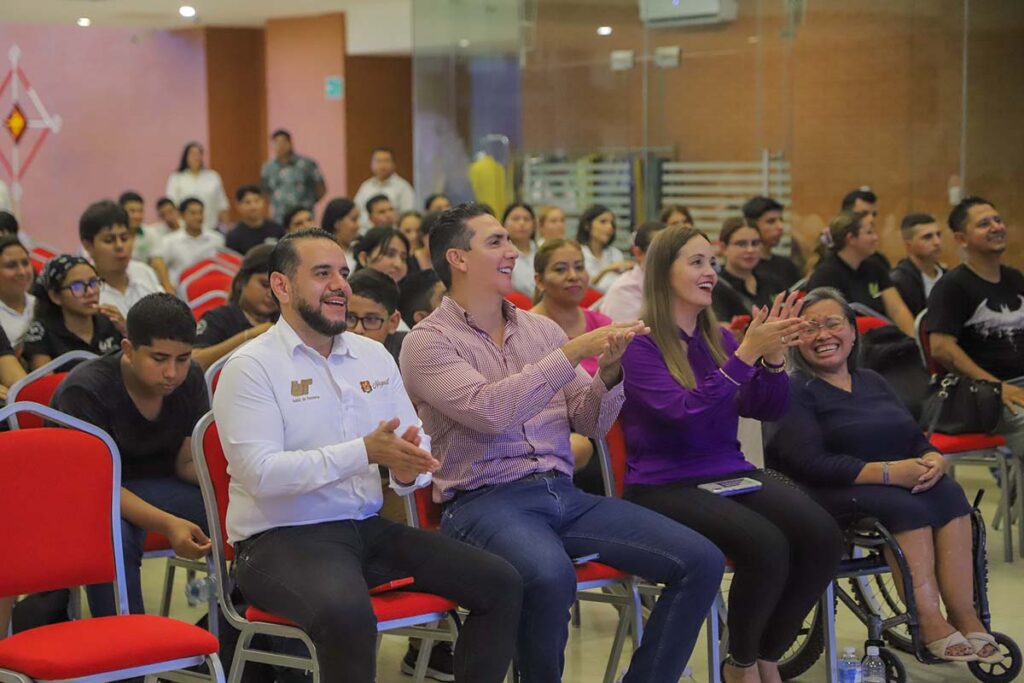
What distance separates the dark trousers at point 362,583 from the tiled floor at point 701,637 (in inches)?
42.2

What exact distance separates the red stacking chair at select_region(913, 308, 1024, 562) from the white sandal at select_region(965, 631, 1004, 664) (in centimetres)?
122

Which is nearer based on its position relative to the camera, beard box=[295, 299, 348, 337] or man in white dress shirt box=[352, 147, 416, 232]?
beard box=[295, 299, 348, 337]

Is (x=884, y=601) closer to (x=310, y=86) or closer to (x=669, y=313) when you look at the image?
(x=669, y=313)

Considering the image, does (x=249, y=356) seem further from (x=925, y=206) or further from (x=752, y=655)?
(x=925, y=206)

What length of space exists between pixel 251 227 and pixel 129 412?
644cm

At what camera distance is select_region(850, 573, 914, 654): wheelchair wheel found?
167 inches

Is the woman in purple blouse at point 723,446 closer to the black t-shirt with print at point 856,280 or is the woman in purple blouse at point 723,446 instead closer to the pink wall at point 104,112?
the black t-shirt with print at point 856,280

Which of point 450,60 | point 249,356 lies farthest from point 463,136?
point 249,356

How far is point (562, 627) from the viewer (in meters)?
3.37

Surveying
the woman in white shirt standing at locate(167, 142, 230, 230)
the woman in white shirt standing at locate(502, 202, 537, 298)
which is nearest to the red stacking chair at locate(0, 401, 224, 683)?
the woman in white shirt standing at locate(502, 202, 537, 298)

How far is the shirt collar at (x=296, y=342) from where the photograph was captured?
3363mm

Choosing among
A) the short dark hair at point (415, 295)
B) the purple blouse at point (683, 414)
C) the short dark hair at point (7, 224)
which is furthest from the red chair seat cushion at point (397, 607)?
the short dark hair at point (7, 224)

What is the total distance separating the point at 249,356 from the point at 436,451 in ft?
2.06

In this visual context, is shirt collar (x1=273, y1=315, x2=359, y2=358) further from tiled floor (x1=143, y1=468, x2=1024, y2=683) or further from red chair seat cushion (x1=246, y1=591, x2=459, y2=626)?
tiled floor (x1=143, y1=468, x2=1024, y2=683)
